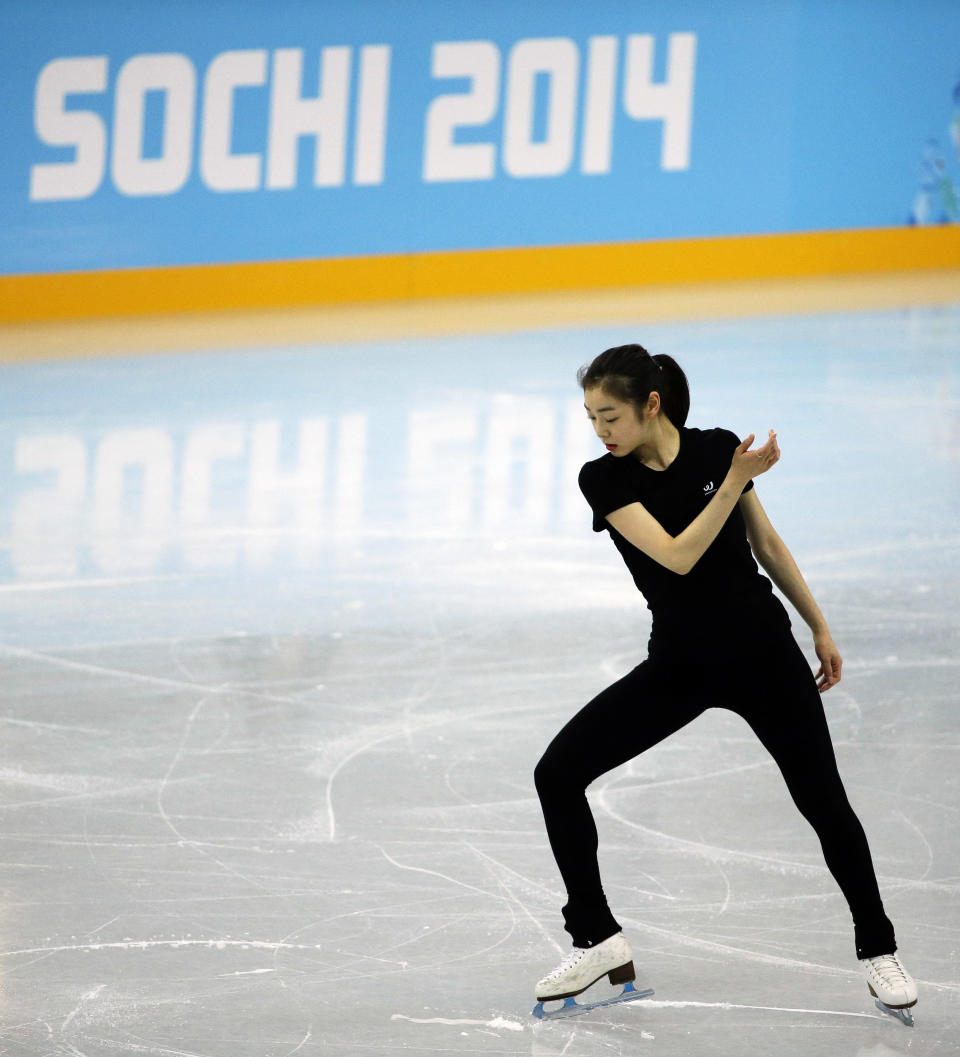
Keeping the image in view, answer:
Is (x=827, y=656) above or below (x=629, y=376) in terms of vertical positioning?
below

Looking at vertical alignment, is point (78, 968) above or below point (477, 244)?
below

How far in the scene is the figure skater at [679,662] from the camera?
290cm

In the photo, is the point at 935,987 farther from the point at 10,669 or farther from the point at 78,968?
the point at 10,669

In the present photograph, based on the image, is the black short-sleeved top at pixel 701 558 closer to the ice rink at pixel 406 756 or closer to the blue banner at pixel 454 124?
the ice rink at pixel 406 756

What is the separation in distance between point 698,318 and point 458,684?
9.31 meters

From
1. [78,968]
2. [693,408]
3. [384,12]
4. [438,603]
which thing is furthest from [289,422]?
[384,12]

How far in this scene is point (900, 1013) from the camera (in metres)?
2.97

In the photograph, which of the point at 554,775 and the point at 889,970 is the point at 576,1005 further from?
the point at 889,970

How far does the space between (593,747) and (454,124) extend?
14040 millimetres

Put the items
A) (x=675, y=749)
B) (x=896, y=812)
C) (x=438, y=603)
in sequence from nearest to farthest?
(x=896, y=812) < (x=675, y=749) < (x=438, y=603)

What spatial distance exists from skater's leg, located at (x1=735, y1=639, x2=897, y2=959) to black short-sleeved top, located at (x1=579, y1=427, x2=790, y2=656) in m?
0.09

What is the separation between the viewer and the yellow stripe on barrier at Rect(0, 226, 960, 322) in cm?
1523

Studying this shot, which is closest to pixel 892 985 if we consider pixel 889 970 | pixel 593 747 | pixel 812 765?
pixel 889 970

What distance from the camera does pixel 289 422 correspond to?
961cm
